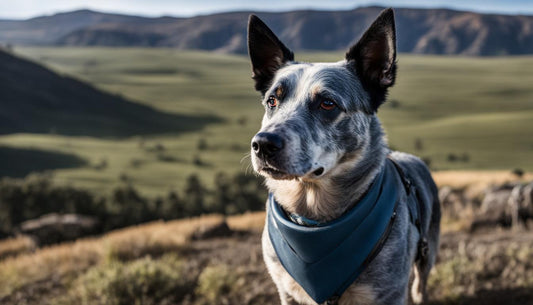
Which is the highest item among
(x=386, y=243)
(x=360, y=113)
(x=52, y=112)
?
(x=360, y=113)

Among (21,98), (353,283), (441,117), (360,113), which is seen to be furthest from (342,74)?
(441,117)

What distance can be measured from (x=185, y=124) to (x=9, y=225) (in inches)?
5858

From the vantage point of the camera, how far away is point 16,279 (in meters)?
7.83

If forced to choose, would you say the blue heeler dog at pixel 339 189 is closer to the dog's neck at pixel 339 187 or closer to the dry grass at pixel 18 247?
the dog's neck at pixel 339 187

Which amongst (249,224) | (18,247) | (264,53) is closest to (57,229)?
(18,247)

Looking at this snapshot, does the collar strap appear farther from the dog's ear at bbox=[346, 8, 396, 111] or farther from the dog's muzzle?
the dog's ear at bbox=[346, 8, 396, 111]

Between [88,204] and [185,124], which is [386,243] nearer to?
[88,204]

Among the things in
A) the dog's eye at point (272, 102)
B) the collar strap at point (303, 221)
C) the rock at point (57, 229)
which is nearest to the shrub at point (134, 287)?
the collar strap at point (303, 221)

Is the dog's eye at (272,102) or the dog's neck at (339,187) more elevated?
the dog's eye at (272,102)

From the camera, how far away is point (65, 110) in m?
171

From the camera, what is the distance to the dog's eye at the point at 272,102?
398 centimetres

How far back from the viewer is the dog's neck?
384cm

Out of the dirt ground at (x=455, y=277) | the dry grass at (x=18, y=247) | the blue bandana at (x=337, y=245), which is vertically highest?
the blue bandana at (x=337, y=245)

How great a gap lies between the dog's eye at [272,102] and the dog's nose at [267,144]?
2.51ft
